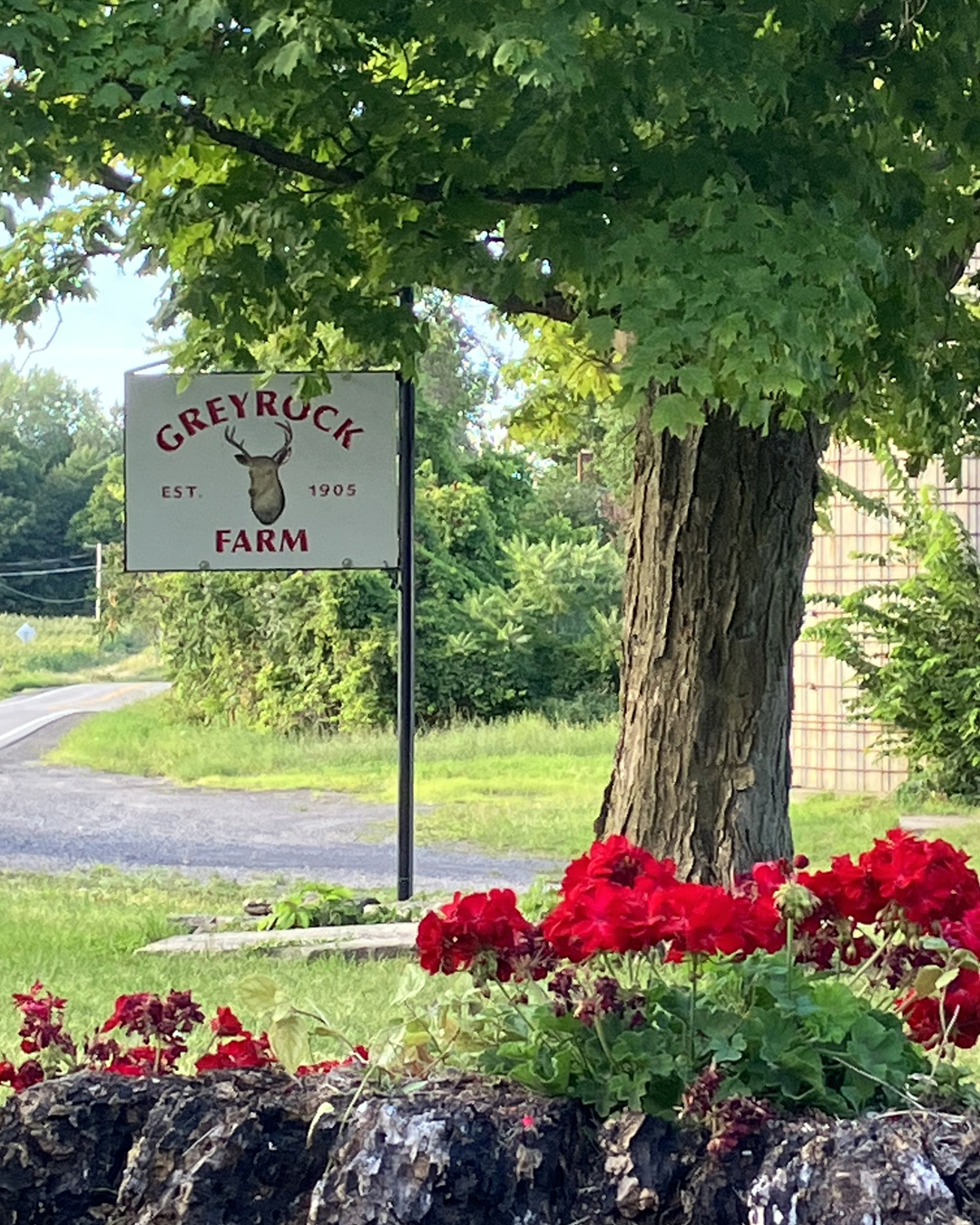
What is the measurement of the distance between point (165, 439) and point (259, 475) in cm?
42

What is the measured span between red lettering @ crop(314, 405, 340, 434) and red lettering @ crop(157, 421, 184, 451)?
567 mm

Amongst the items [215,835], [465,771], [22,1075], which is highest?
[22,1075]

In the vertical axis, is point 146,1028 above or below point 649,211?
below

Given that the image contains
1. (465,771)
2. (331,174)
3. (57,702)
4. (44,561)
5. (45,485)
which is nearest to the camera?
(331,174)

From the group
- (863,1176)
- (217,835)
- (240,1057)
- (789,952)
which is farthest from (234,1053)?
(217,835)

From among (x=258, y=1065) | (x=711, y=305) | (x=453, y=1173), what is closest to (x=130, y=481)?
(x=711, y=305)

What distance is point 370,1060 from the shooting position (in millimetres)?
2268

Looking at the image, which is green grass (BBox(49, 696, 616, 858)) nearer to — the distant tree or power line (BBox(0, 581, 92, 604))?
power line (BBox(0, 581, 92, 604))

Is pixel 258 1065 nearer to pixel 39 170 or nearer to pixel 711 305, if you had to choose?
pixel 711 305

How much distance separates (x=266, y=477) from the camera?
6.43m

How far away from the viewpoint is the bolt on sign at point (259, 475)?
6410 millimetres

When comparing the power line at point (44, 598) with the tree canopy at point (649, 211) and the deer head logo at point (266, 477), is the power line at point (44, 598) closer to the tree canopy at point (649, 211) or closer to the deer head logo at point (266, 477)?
the deer head logo at point (266, 477)

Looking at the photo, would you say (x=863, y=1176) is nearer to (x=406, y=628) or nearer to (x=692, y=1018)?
(x=692, y=1018)

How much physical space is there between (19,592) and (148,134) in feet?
73.0
